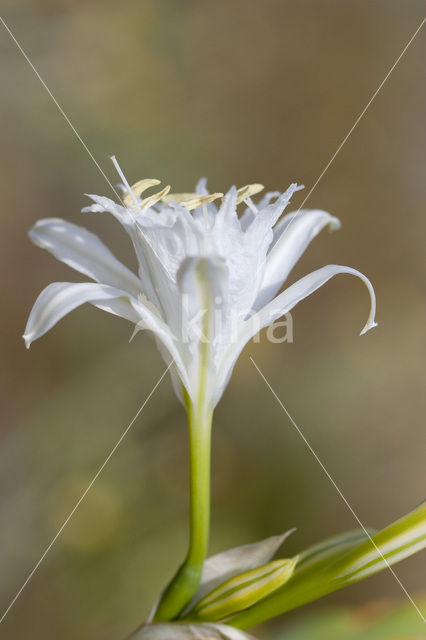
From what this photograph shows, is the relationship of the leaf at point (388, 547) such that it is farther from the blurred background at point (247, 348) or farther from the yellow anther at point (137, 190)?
the blurred background at point (247, 348)

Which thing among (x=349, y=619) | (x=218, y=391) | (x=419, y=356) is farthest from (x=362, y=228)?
(x=218, y=391)

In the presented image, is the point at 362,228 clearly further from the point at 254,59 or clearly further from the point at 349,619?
the point at 349,619

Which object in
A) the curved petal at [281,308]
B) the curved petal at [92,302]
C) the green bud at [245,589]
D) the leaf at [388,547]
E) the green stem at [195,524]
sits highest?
the curved petal at [92,302]

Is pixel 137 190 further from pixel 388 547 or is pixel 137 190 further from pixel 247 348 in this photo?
pixel 247 348

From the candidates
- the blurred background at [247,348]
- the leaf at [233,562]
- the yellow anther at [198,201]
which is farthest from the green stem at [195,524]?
the blurred background at [247,348]

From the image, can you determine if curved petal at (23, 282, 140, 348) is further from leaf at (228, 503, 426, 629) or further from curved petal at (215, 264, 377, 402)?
leaf at (228, 503, 426, 629)

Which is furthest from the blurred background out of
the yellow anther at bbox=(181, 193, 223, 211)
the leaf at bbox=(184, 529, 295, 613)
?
the yellow anther at bbox=(181, 193, 223, 211)
